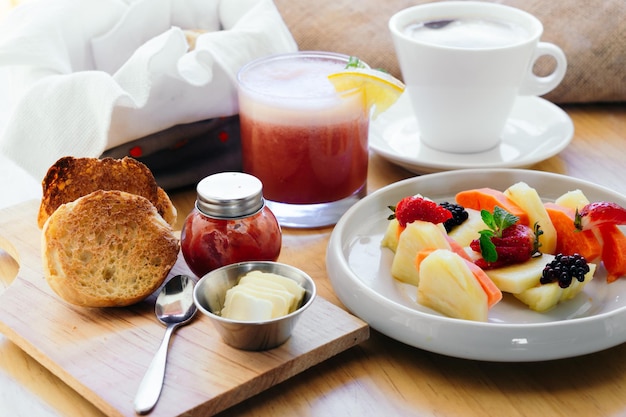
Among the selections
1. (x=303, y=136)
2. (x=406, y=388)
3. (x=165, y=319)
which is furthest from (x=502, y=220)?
(x=165, y=319)

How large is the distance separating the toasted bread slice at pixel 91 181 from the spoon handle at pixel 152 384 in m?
0.34

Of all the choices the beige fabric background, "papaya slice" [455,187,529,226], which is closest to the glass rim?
"papaya slice" [455,187,529,226]

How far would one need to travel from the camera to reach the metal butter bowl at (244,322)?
1062 mm

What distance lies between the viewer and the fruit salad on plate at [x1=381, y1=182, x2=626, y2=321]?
1135 mm

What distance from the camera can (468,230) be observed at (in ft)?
4.26

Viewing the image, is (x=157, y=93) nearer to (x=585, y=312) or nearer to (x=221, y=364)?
(x=221, y=364)

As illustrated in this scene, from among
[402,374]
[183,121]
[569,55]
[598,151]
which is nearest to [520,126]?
[598,151]

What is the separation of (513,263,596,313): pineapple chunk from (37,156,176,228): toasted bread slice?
0.59m

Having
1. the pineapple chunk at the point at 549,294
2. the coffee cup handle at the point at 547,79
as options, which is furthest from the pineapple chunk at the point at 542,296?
the coffee cup handle at the point at 547,79

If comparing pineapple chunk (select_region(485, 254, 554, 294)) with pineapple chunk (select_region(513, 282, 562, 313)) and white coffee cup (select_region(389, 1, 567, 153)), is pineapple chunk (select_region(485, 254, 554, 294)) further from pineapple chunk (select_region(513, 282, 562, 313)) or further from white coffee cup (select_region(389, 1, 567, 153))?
white coffee cup (select_region(389, 1, 567, 153))

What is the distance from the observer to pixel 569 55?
2000 mm

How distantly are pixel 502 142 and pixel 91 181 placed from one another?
2.88 ft

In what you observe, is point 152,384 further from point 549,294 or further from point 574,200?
point 574,200

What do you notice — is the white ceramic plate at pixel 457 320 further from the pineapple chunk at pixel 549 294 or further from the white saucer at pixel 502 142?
the white saucer at pixel 502 142
